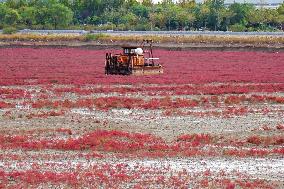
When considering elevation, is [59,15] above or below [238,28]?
above

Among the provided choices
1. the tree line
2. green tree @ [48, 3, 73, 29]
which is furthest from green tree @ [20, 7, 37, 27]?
green tree @ [48, 3, 73, 29]

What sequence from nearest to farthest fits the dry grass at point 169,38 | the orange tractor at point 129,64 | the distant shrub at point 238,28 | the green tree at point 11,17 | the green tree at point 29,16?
1. the orange tractor at point 129,64
2. the dry grass at point 169,38
3. the distant shrub at point 238,28
4. the green tree at point 11,17
5. the green tree at point 29,16

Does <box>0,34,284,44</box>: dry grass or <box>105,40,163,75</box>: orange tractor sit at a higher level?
<box>105,40,163,75</box>: orange tractor

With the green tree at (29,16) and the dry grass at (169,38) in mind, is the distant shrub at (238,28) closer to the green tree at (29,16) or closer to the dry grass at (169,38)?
the dry grass at (169,38)

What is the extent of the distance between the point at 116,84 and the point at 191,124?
1522cm

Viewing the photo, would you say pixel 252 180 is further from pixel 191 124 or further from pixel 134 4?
pixel 134 4

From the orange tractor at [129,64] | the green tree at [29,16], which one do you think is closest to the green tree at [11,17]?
the green tree at [29,16]

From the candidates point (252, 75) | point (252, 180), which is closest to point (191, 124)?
point (252, 180)

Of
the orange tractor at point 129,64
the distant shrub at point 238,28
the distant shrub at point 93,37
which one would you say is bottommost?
the distant shrub at point 238,28

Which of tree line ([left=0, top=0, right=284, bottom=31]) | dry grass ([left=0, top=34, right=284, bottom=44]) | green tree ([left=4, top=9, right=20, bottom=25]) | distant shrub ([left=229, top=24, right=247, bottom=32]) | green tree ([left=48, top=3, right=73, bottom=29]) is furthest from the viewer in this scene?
green tree ([left=4, top=9, right=20, bottom=25])

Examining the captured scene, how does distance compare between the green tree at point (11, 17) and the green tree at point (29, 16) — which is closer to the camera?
the green tree at point (11, 17)

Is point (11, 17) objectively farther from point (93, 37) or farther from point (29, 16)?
point (93, 37)

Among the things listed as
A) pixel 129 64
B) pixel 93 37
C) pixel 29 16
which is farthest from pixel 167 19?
pixel 129 64

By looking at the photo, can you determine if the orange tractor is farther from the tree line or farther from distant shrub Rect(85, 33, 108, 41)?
the tree line
